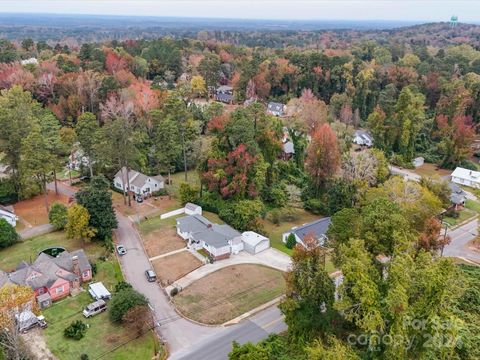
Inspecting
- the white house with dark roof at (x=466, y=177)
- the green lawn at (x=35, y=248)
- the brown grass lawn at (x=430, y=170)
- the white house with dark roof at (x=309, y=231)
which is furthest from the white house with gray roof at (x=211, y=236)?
the white house with dark roof at (x=466, y=177)

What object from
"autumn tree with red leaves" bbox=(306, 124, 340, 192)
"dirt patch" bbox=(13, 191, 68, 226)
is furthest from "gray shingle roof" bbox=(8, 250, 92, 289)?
"autumn tree with red leaves" bbox=(306, 124, 340, 192)

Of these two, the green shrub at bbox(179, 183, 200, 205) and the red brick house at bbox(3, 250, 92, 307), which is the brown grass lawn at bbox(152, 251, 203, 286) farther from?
the green shrub at bbox(179, 183, 200, 205)

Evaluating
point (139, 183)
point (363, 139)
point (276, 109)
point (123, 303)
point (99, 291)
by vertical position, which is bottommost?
point (99, 291)

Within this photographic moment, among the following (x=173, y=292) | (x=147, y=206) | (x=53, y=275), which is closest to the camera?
(x=53, y=275)

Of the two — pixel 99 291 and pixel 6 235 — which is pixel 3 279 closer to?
pixel 99 291

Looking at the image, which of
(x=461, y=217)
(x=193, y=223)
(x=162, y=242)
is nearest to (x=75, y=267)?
(x=162, y=242)

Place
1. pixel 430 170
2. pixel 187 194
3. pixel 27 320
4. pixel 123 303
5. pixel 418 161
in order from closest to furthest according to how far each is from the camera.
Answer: pixel 27 320 < pixel 123 303 < pixel 187 194 < pixel 430 170 < pixel 418 161

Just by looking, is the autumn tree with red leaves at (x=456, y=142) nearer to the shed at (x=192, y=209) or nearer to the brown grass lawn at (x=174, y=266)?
the shed at (x=192, y=209)
